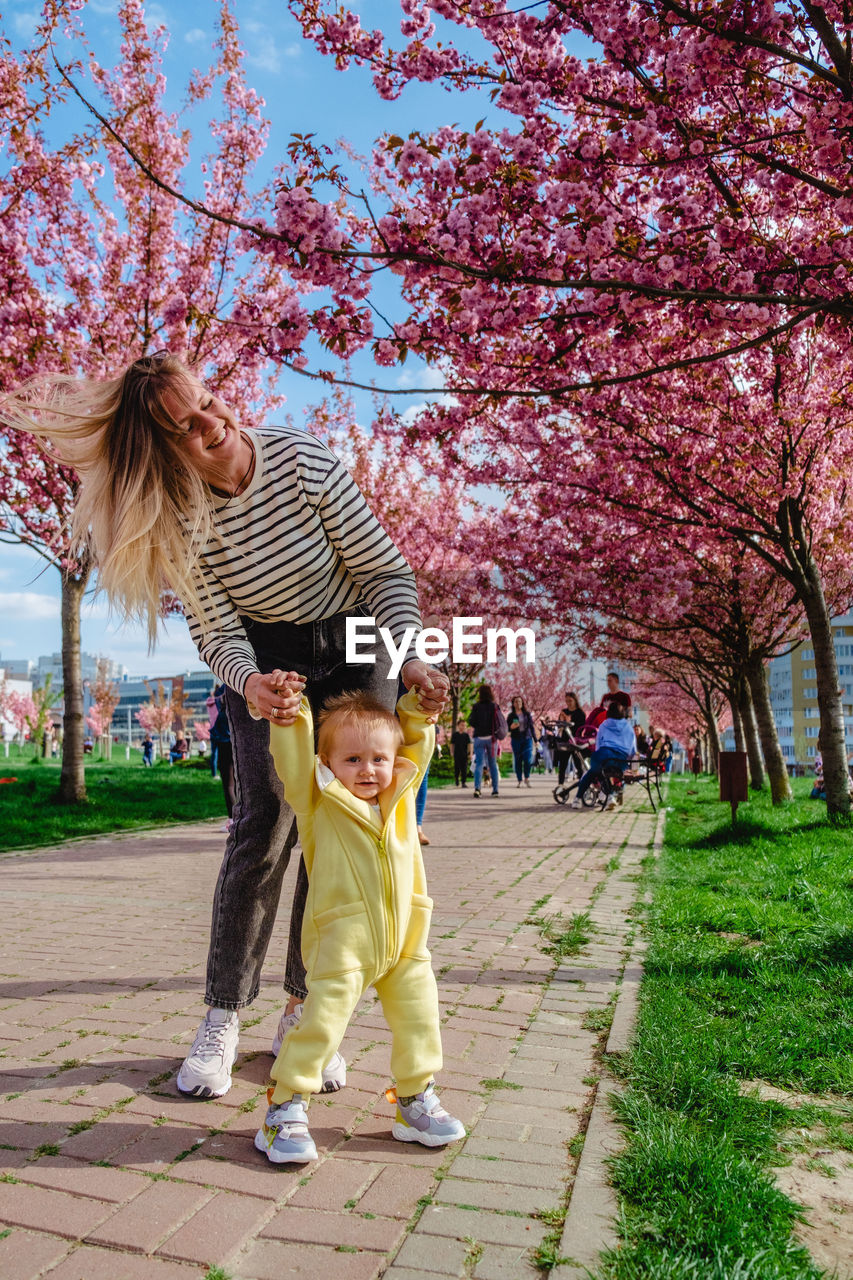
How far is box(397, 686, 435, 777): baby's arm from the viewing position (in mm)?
2764

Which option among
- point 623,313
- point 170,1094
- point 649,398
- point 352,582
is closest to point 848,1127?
point 170,1094

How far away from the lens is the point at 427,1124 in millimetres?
2527

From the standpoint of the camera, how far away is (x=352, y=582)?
125 inches

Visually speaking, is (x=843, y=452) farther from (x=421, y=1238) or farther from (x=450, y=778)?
(x=450, y=778)

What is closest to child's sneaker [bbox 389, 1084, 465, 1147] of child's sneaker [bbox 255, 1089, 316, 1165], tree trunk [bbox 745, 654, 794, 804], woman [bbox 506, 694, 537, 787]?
child's sneaker [bbox 255, 1089, 316, 1165]

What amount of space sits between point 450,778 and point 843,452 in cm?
1574

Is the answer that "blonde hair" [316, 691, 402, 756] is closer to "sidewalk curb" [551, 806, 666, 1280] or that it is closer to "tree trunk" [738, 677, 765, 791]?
"sidewalk curb" [551, 806, 666, 1280]

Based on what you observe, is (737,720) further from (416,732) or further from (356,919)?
(356,919)

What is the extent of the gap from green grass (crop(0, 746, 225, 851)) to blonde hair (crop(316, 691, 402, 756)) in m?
7.68

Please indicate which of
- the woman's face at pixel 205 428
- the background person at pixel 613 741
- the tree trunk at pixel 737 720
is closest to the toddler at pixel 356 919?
the woman's face at pixel 205 428

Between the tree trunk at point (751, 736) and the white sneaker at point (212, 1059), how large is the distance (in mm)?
16434

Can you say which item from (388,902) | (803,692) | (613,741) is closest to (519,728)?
(613,741)

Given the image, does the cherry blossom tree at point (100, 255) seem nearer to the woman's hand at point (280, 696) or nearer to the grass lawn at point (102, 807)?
the grass lawn at point (102, 807)

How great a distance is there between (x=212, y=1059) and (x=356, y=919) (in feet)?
2.65
